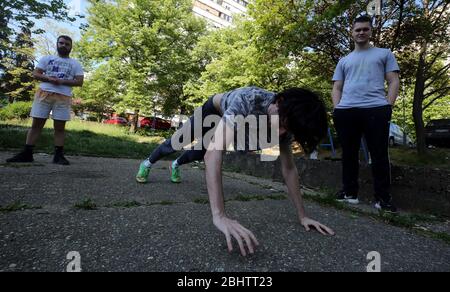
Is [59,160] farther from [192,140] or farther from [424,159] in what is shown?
[424,159]

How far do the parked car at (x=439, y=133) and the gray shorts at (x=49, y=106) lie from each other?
14406 millimetres

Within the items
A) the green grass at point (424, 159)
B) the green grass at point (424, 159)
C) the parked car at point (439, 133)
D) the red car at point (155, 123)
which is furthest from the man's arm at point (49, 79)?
the red car at point (155, 123)

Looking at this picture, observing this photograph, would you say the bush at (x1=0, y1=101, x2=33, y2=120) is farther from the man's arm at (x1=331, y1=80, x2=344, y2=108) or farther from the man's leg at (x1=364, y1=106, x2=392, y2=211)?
the man's leg at (x1=364, y1=106, x2=392, y2=211)

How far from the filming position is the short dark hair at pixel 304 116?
144 centimetres

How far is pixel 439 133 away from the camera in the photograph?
1263 cm

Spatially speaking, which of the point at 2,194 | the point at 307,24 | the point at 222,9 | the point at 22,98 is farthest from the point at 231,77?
the point at 222,9

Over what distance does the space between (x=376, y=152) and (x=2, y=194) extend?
2.96 m

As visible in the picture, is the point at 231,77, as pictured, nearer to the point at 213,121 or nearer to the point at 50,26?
the point at 213,121

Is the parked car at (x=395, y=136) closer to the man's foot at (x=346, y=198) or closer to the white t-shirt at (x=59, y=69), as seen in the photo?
the man's foot at (x=346, y=198)

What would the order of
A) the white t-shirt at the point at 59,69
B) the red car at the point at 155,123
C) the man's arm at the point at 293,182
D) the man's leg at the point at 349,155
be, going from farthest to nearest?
the red car at the point at 155,123 → the white t-shirt at the point at 59,69 → the man's leg at the point at 349,155 → the man's arm at the point at 293,182

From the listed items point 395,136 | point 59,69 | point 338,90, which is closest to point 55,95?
point 59,69

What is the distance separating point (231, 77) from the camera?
717 inches
